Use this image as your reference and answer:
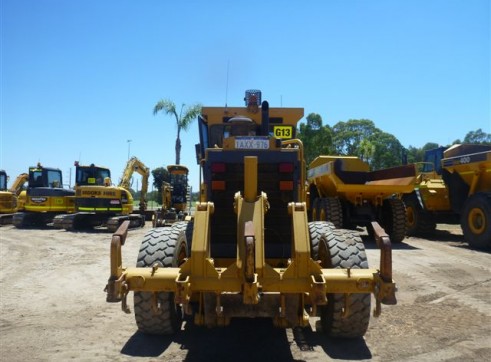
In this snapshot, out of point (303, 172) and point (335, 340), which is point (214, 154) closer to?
point (303, 172)

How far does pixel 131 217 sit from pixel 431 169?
12.8m

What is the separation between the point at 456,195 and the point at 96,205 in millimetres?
13858

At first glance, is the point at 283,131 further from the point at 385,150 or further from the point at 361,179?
the point at 385,150

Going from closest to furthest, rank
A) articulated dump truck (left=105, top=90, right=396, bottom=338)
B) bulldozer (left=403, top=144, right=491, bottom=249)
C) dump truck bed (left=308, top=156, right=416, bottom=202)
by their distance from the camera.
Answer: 1. articulated dump truck (left=105, top=90, right=396, bottom=338)
2. bulldozer (left=403, top=144, right=491, bottom=249)
3. dump truck bed (left=308, top=156, right=416, bottom=202)

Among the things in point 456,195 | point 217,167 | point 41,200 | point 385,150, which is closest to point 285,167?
point 217,167

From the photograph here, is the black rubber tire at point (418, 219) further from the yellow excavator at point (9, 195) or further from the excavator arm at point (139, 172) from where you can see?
the yellow excavator at point (9, 195)

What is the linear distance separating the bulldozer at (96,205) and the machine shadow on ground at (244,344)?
42.6ft

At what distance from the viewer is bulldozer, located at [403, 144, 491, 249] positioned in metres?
12.1

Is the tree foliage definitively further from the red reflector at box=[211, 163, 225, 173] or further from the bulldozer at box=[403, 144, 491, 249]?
the red reflector at box=[211, 163, 225, 173]

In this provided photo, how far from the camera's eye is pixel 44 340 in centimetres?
488

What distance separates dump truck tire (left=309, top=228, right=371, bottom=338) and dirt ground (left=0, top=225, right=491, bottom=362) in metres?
0.20

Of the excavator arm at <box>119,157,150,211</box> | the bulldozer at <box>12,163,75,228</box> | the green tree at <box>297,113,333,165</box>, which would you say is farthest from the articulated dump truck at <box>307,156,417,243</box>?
the green tree at <box>297,113,333,165</box>

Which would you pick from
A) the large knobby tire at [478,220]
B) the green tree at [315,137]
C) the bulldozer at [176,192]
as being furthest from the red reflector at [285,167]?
the green tree at [315,137]

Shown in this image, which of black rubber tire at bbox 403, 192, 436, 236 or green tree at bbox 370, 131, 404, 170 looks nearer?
black rubber tire at bbox 403, 192, 436, 236
